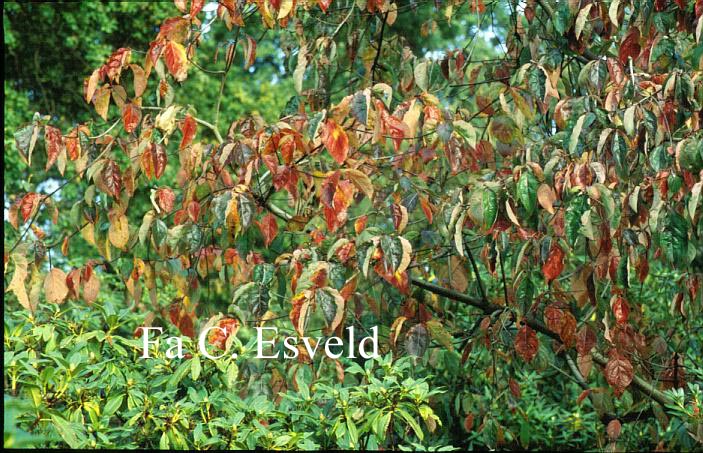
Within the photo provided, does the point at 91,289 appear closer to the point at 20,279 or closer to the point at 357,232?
the point at 20,279

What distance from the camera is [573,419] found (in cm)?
377

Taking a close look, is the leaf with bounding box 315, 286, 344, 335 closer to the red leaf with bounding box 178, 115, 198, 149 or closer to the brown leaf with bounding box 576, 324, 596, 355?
the red leaf with bounding box 178, 115, 198, 149

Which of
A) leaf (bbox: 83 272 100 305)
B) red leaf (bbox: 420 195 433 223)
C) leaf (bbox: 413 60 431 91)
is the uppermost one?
leaf (bbox: 413 60 431 91)

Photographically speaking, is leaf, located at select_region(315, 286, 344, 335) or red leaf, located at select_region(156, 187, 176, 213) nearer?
leaf, located at select_region(315, 286, 344, 335)

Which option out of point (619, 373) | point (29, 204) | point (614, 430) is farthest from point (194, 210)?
point (614, 430)

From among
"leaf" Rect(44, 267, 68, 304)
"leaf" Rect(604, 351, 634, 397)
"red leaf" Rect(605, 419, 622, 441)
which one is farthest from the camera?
"red leaf" Rect(605, 419, 622, 441)

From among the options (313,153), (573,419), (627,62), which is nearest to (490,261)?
(313,153)

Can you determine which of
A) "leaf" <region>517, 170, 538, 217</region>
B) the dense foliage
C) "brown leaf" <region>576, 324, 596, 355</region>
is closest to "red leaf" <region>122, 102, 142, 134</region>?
the dense foliage

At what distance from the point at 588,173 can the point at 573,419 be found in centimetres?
183

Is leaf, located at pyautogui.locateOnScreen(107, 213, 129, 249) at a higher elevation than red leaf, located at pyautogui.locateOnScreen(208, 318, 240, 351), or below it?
higher

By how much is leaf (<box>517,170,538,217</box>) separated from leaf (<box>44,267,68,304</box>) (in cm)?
118

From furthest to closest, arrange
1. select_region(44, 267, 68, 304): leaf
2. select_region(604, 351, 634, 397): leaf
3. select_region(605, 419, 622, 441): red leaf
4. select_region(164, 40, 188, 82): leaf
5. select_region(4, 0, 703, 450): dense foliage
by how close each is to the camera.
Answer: select_region(605, 419, 622, 441): red leaf
select_region(604, 351, 634, 397): leaf
select_region(164, 40, 188, 82): leaf
select_region(44, 267, 68, 304): leaf
select_region(4, 0, 703, 450): dense foliage

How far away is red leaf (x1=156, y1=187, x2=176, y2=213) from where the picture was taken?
2.41 meters

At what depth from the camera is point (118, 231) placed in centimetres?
238
